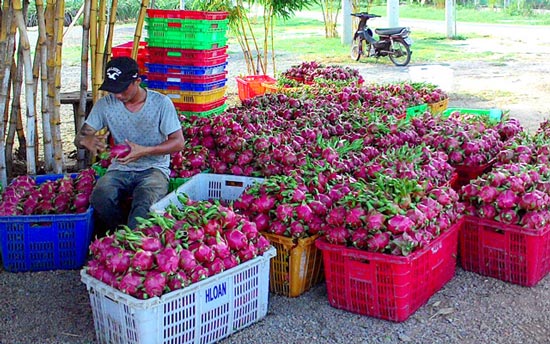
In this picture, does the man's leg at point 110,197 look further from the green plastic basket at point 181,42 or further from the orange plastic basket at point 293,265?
the green plastic basket at point 181,42

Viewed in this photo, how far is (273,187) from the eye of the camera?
4117 mm

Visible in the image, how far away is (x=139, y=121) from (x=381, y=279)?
78.3 inches

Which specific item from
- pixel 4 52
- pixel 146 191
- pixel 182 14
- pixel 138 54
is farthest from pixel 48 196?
pixel 138 54

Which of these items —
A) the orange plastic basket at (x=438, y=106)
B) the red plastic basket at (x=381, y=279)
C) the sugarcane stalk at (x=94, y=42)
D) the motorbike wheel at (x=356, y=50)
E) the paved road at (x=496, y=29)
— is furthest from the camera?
the paved road at (x=496, y=29)

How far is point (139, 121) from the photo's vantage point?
4582 millimetres

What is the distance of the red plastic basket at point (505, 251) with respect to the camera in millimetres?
4043

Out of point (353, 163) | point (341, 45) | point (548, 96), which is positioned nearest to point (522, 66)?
point (548, 96)

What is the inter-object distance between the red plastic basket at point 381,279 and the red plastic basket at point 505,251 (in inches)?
Answer: 13.3

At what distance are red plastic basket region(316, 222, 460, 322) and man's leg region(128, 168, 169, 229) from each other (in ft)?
3.92

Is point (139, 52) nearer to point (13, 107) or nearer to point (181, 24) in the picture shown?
point (181, 24)

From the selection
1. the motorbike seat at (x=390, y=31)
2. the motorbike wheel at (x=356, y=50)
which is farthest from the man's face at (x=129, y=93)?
the motorbike wheel at (x=356, y=50)

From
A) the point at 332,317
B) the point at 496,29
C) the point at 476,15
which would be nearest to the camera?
the point at 332,317

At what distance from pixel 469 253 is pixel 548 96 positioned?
7.06 m

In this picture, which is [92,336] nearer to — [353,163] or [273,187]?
[273,187]
